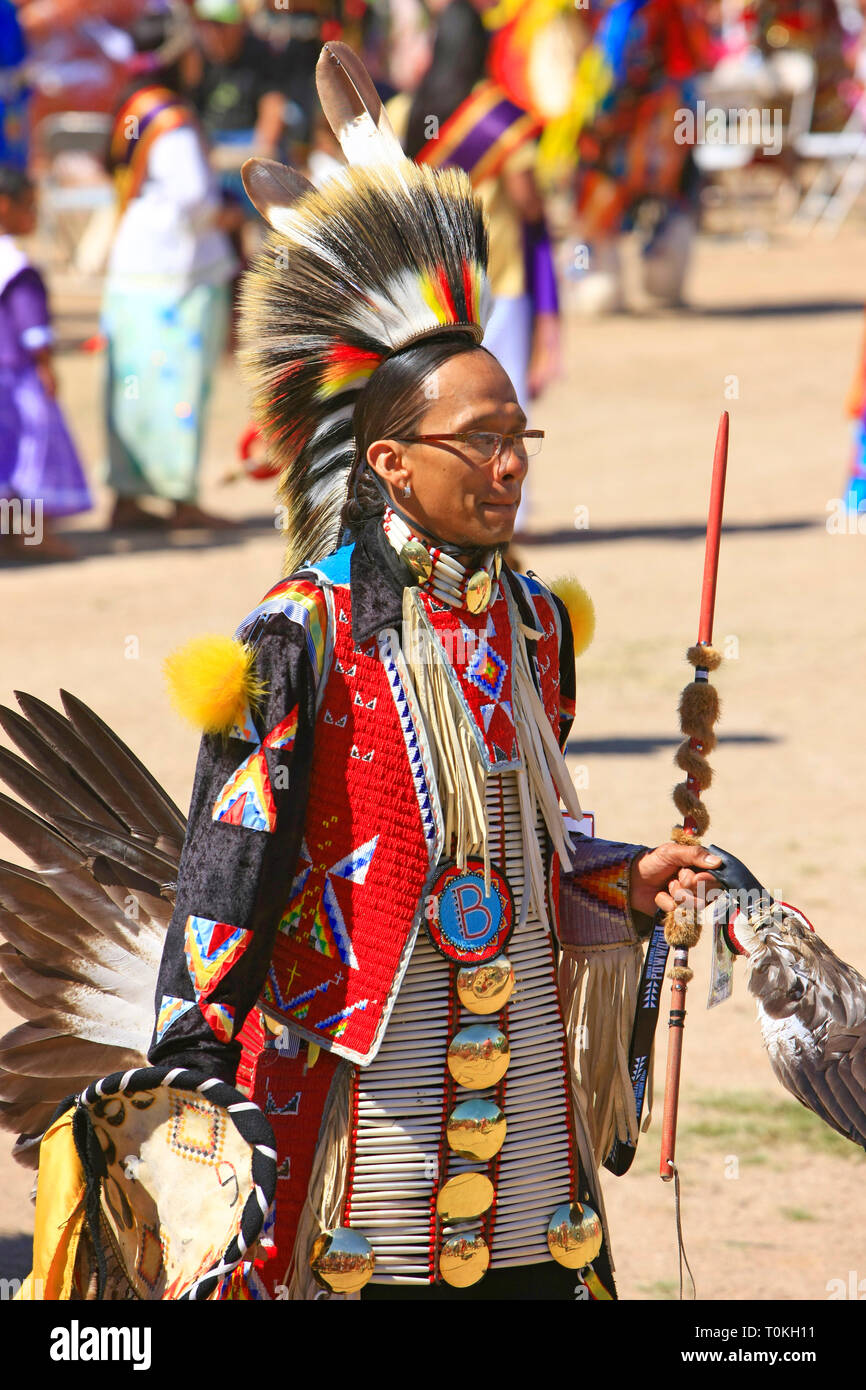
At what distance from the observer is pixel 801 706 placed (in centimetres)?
685

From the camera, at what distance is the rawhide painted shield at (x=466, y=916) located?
2301 mm

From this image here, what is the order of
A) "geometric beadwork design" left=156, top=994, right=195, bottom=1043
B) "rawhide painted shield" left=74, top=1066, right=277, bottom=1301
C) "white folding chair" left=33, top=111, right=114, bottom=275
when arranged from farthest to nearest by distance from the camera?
"white folding chair" left=33, top=111, right=114, bottom=275, "geometric beadwork design" left=156, top=994, right=195, bottom=1043, "rawhide painted shield" left=74, top=1066, right=277, bottom=1301

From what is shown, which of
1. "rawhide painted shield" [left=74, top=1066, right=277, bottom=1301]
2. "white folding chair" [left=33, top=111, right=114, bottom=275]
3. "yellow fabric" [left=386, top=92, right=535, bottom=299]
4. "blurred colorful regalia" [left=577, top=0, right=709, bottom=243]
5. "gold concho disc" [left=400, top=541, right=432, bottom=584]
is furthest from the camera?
"white folding chair" [left=33, top=111, right=114, bottom=275]

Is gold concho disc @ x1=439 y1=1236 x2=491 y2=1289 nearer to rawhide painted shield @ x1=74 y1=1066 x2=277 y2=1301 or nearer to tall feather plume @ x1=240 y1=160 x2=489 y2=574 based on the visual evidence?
rawhide painted shield @ x1=74 y1=1066 x2=277 y2=1301

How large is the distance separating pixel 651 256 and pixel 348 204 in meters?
14.7

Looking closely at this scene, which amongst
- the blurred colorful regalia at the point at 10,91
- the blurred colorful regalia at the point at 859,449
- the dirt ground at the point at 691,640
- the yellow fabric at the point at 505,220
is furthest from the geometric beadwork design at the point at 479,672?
the blurred colorful regalia at the point at 10,91

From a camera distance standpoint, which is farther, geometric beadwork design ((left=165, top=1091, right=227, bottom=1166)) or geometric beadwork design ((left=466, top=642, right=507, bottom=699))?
geometric beadwork design ((left=466, top=642, right=507, bottom=699))

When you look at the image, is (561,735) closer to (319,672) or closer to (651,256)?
(319,672)

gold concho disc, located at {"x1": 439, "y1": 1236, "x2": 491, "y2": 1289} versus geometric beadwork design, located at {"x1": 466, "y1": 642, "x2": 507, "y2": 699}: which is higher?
geometric beadwork design, located at {"x1": 466, "y1": 642, "x2": 507, "y2": 699}

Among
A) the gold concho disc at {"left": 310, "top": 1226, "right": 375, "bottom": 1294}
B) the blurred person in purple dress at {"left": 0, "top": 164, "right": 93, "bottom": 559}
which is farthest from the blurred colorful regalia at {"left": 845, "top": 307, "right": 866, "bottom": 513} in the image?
the gold concho disc at {"left": 310, "top": 1226, "right": 375, "bottom": 1294}

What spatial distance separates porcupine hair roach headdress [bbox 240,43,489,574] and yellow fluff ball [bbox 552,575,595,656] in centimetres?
35

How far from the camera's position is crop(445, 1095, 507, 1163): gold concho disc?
2.30 m

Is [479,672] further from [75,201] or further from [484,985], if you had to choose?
[75,201]
